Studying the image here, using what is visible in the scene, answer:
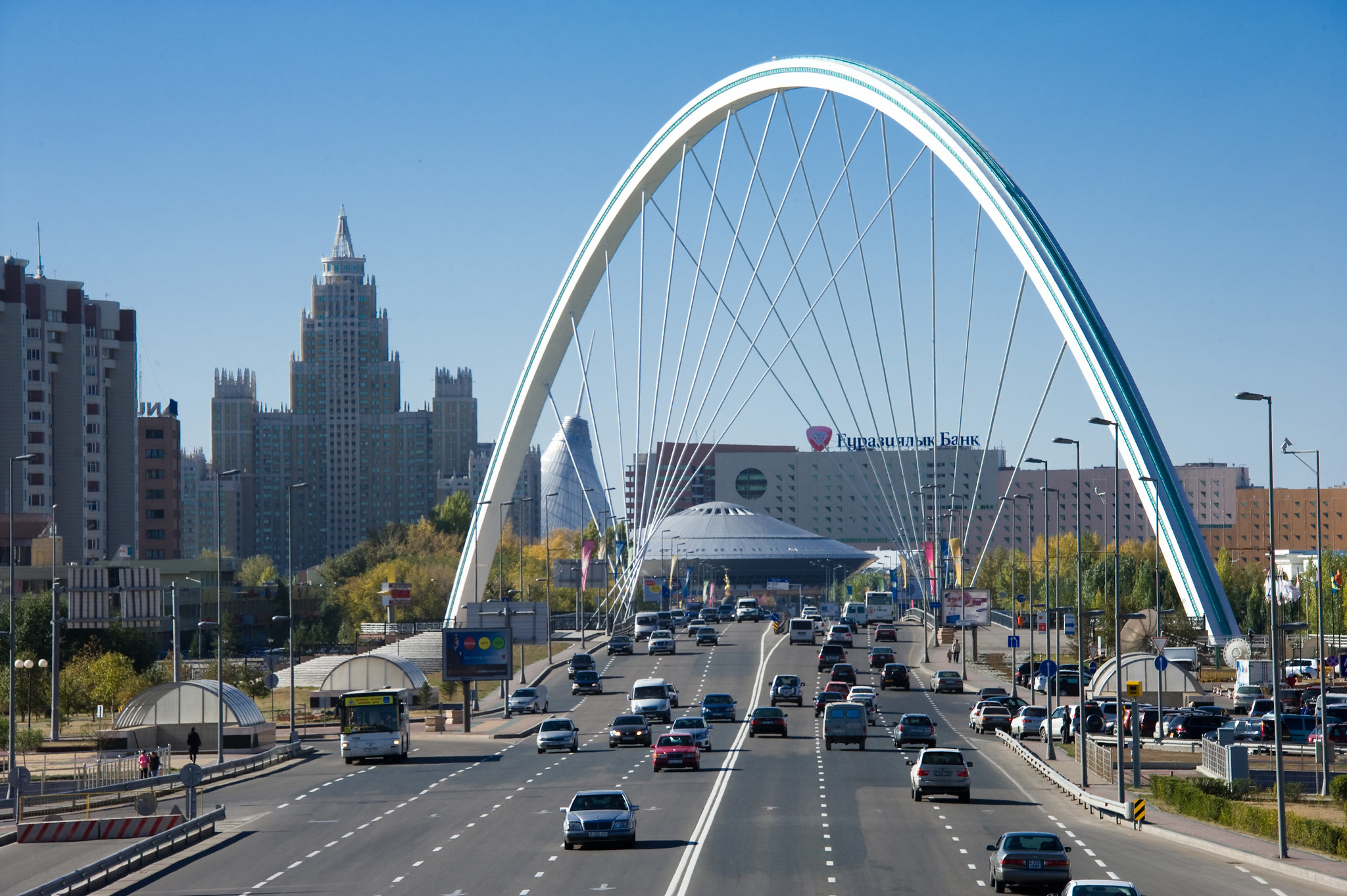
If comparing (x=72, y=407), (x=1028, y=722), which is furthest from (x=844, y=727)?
(x=72, y=407)

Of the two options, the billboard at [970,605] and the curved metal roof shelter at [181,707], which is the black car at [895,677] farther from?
the curved metal roof shelter at [181,707]

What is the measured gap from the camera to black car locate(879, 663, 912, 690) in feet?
270

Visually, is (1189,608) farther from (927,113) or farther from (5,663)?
(5,663)

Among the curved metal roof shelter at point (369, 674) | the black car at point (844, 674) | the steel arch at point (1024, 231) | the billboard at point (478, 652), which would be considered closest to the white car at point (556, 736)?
the billboard at point (478, 652)

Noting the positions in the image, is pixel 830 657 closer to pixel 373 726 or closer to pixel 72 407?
pixel 373 726

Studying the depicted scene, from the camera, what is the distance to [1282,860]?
28.8 m

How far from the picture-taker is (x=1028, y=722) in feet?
195

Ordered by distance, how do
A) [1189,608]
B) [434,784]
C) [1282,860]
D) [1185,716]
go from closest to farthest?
[1282,860] → [434,784] → [1185,716] → [1189,608]

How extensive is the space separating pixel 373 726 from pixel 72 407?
413ft

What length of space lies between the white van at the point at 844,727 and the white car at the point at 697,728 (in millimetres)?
3868

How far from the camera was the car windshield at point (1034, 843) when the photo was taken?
25.0 meters

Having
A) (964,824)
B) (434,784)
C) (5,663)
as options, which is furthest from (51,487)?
(964,824)

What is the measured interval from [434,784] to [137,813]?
8.55 m

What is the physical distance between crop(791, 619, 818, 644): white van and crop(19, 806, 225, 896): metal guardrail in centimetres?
7289
